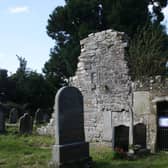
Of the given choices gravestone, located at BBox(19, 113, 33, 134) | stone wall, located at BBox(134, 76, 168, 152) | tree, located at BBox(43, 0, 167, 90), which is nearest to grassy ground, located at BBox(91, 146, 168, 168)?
stone wall, located at BBox(134, 76, 168, 152)

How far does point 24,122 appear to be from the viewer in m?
19.0

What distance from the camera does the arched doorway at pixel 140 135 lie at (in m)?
12.0

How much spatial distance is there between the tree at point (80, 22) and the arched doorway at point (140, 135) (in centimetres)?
1637

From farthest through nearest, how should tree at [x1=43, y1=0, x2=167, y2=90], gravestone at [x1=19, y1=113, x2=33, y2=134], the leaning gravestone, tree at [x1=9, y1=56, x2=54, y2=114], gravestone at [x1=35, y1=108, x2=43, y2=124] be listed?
tree at [x1=9, y1=56, x2=54, y2=114] → tree at [x1=43, y1=0, x2=167, y2=90] → gravestone at [x1=35, y1=108, x2=43, y2=124] → gravestone at [x1=19, y1=113, x2=33, y2=134] → the leaning gravestone

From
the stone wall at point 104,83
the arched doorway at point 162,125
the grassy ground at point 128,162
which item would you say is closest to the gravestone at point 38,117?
the stone wall at point 104,83

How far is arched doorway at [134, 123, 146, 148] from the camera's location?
473 inches

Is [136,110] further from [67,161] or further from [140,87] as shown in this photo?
[67,161]

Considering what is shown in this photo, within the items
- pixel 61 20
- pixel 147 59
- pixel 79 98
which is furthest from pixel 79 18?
pixel 79 98

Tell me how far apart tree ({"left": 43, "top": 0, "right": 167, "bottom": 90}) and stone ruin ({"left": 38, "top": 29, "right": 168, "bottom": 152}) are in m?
12.1

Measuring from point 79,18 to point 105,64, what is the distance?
1612 centimetres

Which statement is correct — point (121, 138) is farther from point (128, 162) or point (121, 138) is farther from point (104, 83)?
point (104, 83)

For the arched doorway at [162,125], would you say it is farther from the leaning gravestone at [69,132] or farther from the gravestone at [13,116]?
the gravestone at [13,116]

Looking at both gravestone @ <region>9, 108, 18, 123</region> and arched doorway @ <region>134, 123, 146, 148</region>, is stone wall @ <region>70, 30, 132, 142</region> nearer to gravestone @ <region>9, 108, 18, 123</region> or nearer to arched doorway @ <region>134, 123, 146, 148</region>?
arched doorway @ <region>134, 123, 146, 148</region>

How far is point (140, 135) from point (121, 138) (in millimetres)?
953
